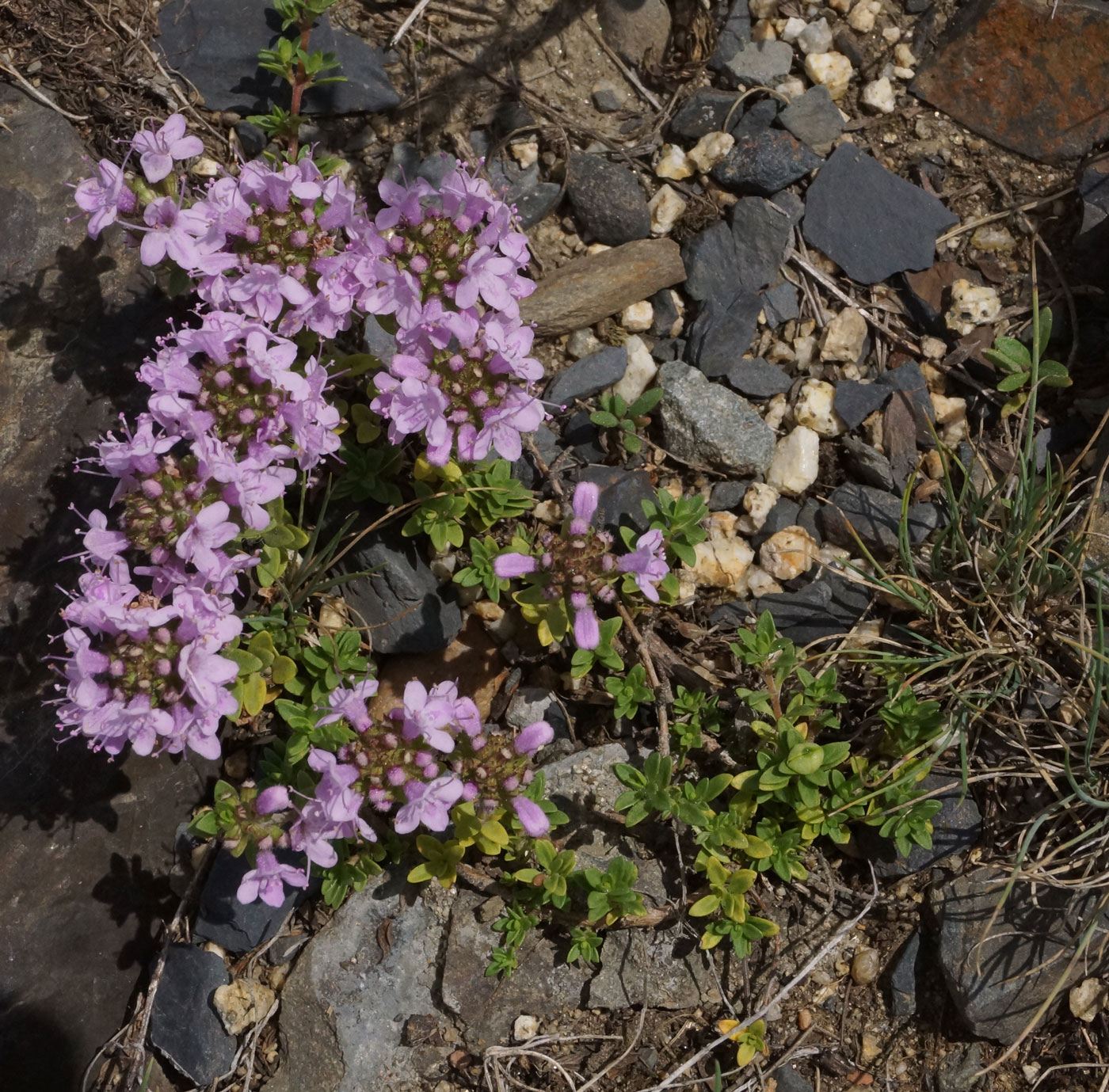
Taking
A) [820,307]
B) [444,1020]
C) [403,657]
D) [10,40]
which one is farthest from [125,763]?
[820,307]

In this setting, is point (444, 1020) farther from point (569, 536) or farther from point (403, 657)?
point (569, 536)

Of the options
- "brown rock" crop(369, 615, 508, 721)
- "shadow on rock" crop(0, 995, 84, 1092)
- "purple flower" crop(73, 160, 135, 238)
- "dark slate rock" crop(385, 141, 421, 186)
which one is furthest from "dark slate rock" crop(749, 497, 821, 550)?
"shadow on rock" crop(0, 995, 84, 1092)

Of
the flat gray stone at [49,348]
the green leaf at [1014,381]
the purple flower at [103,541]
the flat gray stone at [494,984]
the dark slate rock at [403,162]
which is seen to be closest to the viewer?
the purple flower at [103,541]

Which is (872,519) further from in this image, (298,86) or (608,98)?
(298,86)

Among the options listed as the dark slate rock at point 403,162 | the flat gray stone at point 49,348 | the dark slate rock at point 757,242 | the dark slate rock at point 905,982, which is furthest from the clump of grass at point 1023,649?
the flat gray stone at point 49,348

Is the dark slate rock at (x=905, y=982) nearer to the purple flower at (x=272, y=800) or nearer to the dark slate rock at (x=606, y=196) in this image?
the purple flower at (x=272, y=800)

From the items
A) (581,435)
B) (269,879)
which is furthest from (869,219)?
(269,879)
